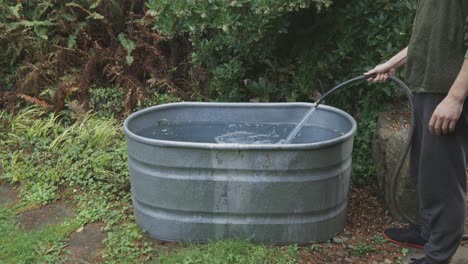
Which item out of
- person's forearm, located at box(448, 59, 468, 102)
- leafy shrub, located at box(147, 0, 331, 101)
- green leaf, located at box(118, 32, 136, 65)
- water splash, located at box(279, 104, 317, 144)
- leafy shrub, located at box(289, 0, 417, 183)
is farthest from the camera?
green leaf, located at box(118, 32, 136, 65)

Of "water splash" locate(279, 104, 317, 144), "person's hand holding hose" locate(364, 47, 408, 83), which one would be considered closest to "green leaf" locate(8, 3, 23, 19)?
"water splash" locate(279, 104, 317, 144)

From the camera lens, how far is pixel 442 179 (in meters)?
2.61

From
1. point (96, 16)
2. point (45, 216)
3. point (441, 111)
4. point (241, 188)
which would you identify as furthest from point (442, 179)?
point (96, 16)

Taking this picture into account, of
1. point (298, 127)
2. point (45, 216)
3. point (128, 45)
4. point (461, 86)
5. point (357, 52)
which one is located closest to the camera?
point (461, 86)

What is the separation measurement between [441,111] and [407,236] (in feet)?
3.72

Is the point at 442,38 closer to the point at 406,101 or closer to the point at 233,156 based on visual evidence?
the point at 233,156

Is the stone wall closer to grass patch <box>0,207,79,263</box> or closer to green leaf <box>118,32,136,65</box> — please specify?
grass patch <box>0,207,79,263</box>

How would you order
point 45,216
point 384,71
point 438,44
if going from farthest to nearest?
point 45,216 → point 384,71 → point 438,44

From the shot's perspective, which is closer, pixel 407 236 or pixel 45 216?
pixel 407 236

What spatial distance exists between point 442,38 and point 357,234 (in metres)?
1.47

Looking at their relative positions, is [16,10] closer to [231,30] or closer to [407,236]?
[231,30]

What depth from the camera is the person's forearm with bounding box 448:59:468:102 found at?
91.0 inches

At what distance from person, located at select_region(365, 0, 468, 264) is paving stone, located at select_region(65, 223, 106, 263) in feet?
6.06

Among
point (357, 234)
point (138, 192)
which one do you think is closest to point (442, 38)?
point (357, 234)
